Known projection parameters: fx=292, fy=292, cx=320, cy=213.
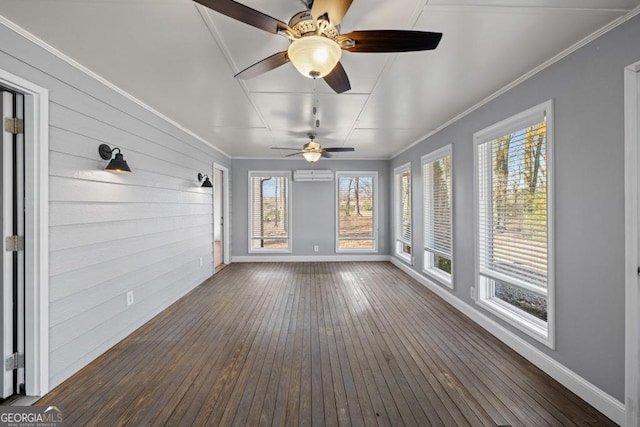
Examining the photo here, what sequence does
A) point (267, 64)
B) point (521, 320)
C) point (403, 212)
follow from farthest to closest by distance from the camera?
point (403, 212), point (521, 320), point (267, 64)

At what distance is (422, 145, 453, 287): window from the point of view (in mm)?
4215

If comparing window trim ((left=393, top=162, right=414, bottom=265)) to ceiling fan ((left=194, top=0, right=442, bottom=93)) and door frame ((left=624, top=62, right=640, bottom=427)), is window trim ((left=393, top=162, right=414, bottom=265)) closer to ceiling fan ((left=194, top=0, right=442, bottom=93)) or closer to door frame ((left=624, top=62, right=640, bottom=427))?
door frame ((left=624, top=62, right=640, bottom=427))

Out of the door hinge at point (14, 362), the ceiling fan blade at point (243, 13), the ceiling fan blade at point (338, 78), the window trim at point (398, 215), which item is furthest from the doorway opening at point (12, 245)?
the window trim at point (398, 215)

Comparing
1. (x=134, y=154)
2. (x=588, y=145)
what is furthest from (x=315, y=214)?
(x=588, y=145)

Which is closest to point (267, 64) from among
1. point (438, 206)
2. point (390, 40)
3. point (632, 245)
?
point (390, 40)

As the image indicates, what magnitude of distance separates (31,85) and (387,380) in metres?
3.37

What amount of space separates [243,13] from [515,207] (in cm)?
282

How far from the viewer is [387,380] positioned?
228 cm

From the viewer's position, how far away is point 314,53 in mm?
1562

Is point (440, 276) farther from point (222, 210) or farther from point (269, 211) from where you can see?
point (222, 210)

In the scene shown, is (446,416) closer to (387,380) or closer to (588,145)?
(387,380)

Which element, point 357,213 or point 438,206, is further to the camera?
point 357,213

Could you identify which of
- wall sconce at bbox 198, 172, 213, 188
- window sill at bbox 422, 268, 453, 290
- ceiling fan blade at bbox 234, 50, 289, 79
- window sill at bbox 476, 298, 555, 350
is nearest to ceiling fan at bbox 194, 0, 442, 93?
ceiling fan blade at bbox 234, 50, 289, 79

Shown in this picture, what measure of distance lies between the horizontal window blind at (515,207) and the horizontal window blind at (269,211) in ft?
14.9
